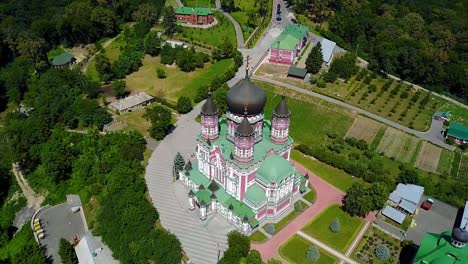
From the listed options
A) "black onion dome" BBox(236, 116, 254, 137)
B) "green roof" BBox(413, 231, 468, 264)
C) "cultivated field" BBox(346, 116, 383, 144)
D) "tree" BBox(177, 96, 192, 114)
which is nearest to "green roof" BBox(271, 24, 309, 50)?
"cultivated field" BBox(346, 116, 383, 144)

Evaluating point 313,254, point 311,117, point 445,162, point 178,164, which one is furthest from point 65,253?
point 445,162

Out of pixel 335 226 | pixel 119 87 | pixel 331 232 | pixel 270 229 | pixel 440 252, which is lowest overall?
pixel 331 232

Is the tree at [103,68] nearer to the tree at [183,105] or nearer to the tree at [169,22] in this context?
the tree at [183,105]

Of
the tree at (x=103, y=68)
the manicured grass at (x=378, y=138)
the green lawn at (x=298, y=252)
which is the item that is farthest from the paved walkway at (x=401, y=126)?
the green lawn at (x=298, y=252)

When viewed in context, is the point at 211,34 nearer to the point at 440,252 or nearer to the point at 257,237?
the point at 257,237

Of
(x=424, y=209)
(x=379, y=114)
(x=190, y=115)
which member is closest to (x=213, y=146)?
(x=190, y=115)

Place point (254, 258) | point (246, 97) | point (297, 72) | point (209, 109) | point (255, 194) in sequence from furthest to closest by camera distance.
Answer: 1. point (297, 72)
2. point (209, 109)
3. point (255, 194)
4. point (246, 97)
5. point (254, 258)
